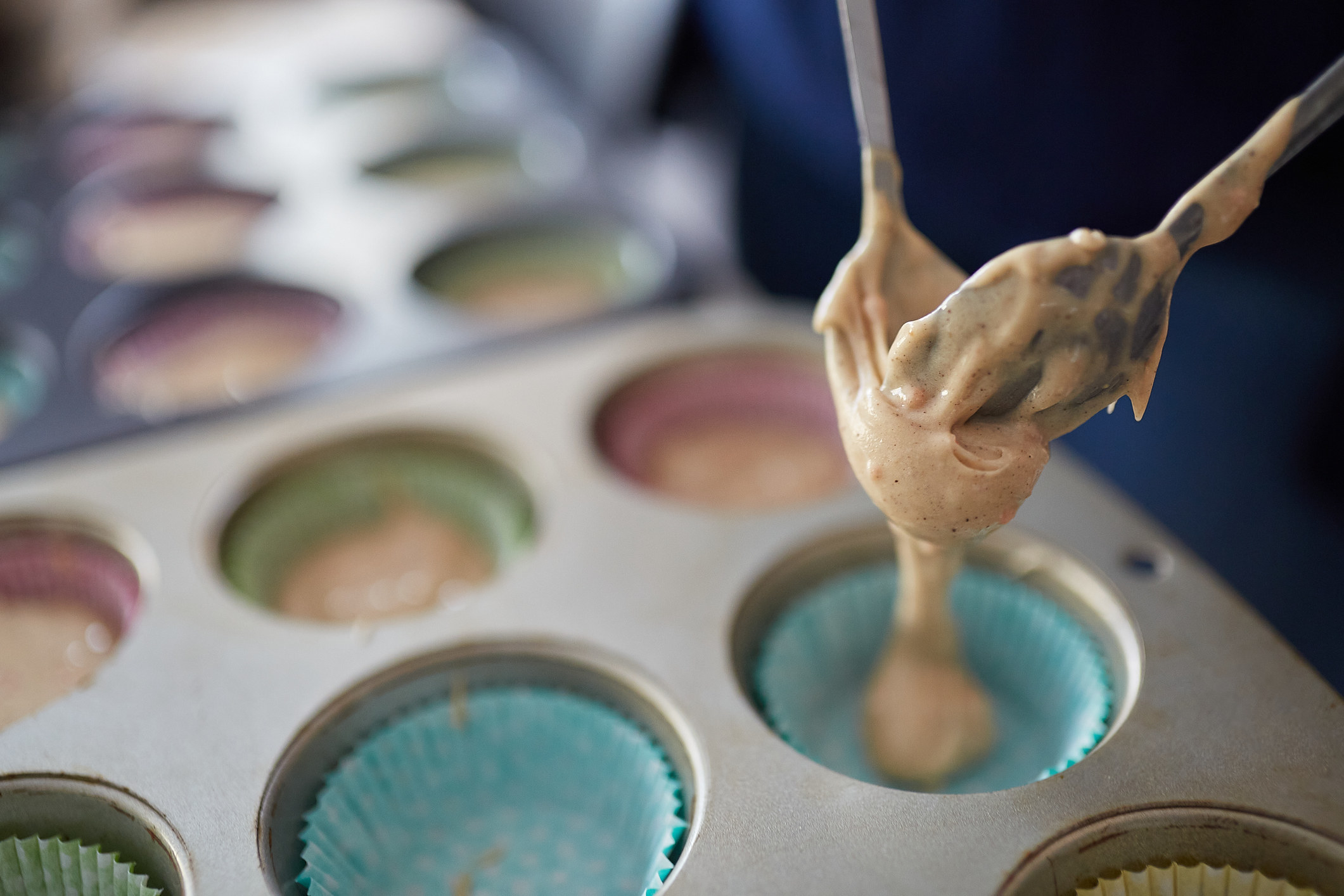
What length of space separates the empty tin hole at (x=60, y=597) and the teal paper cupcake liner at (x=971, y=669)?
2.30 feet

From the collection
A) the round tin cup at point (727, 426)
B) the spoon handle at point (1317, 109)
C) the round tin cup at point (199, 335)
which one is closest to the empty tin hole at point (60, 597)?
the round tin cup at point (199, 335)

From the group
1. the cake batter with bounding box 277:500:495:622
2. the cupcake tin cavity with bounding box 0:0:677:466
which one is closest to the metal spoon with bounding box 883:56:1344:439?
the cake batter with bounding box 277:500:495:622

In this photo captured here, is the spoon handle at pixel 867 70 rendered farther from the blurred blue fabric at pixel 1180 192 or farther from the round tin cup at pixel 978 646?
the round tin cup at pixel 978 646

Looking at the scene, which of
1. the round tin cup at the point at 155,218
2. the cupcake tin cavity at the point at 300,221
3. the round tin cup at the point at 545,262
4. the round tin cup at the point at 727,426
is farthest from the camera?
the round tin cup at the point at 155,218

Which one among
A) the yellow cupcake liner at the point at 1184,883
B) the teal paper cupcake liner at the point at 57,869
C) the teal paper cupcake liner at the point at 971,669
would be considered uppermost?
the teal paper cupcake liner at the point at 57,869

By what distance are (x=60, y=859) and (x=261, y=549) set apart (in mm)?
415

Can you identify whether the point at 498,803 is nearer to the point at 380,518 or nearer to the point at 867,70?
the point at 380,518

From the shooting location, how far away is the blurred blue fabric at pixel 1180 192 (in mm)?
961

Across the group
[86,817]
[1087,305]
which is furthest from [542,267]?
[1087,305]

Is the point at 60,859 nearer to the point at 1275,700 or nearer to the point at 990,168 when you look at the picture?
the point at 1275,700

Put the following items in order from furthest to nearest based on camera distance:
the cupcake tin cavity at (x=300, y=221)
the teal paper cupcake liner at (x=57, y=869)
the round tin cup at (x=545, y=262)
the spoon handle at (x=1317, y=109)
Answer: the round tin cup at (x=545, y=262), the cupcake tin cavity at (x=300, y=221), the teal paper cupcake liner at (x=57, y=869), the spoon handle at (x=1317, y=109)

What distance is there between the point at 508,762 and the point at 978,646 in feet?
1.63

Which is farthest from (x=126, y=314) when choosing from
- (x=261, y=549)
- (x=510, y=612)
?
(x=510, y=612)

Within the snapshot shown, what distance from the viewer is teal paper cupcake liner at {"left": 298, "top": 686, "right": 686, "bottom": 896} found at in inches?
37.3
